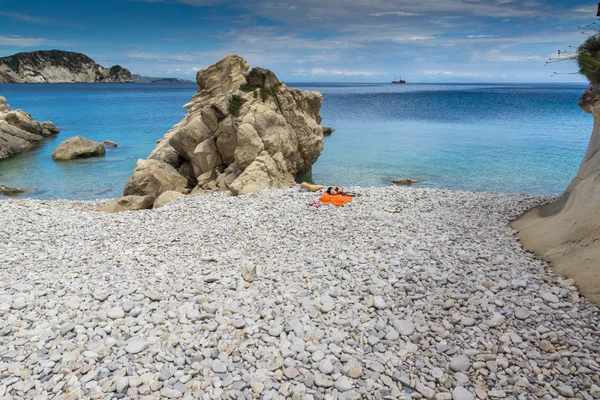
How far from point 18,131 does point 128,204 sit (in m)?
31.1

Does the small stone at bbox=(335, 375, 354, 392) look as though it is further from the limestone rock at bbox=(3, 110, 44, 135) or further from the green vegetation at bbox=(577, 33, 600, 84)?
the limestone rock at bbox=(3, 110, 44, 135)

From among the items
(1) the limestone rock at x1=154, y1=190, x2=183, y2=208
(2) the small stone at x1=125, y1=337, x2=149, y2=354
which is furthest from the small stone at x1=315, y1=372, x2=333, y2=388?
(1) the limestone rock at x1=154, y1=190, x2=183, y2=208

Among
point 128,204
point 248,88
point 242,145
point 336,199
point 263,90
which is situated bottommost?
point 128,204

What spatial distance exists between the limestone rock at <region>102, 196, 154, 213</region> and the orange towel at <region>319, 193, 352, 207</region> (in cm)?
882

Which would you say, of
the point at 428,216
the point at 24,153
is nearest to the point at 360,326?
the point at 428,216

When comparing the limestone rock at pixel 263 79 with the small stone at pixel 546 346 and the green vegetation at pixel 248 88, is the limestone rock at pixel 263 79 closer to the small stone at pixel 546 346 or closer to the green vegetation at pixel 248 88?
the green vegetation at pixel 248 88

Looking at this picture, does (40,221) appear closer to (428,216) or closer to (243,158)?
(243,158)

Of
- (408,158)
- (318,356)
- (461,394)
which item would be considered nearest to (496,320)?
(461,394)

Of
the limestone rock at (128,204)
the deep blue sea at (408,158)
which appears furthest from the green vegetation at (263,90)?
the limestone rock at (128,204)

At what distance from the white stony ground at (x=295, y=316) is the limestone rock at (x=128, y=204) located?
222 inches

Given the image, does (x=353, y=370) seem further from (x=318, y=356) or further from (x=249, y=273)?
(x=249, y=273)

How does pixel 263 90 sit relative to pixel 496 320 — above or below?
above

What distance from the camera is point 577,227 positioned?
370 inches

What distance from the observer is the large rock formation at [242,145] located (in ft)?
66.9
